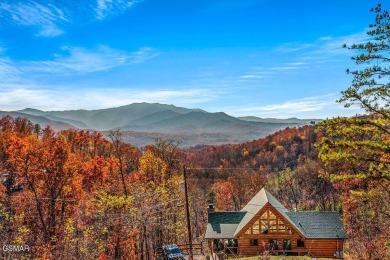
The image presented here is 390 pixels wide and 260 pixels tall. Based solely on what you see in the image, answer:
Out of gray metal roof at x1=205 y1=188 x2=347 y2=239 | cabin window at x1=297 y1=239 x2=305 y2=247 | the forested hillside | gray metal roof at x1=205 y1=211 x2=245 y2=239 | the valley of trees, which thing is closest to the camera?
the valley of trees

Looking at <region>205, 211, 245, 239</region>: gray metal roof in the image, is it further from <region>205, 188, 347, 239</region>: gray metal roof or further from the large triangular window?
the large triangular window

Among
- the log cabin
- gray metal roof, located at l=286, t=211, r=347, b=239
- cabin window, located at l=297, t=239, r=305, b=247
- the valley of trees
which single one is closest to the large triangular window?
the log cabin

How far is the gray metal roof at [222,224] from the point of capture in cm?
3591

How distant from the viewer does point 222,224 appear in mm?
37375

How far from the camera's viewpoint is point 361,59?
13.6 m

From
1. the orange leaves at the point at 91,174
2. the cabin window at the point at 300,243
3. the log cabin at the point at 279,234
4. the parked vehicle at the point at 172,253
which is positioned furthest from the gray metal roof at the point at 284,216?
the orange leaves at the point at 91,174

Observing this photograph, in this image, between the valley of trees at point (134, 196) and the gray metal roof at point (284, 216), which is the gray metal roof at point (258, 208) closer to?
the gray metal roof at point (284, 216)

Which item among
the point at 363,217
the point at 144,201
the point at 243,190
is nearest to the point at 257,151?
the point at 243,190

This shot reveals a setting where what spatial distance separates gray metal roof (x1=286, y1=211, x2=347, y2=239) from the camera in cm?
3478

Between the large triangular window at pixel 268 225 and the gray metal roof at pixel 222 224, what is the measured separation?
218 centimetres

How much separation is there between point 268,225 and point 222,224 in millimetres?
5098

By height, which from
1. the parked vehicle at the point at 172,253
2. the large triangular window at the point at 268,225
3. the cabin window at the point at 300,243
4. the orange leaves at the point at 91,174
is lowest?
the cabin window at the point at 300,243

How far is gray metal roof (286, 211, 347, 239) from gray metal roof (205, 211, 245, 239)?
5818 millimetres

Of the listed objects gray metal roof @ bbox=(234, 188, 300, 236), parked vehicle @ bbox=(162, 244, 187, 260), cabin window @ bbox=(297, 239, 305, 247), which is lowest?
cabin window @ bbox=(297, 239, 305, 247)
